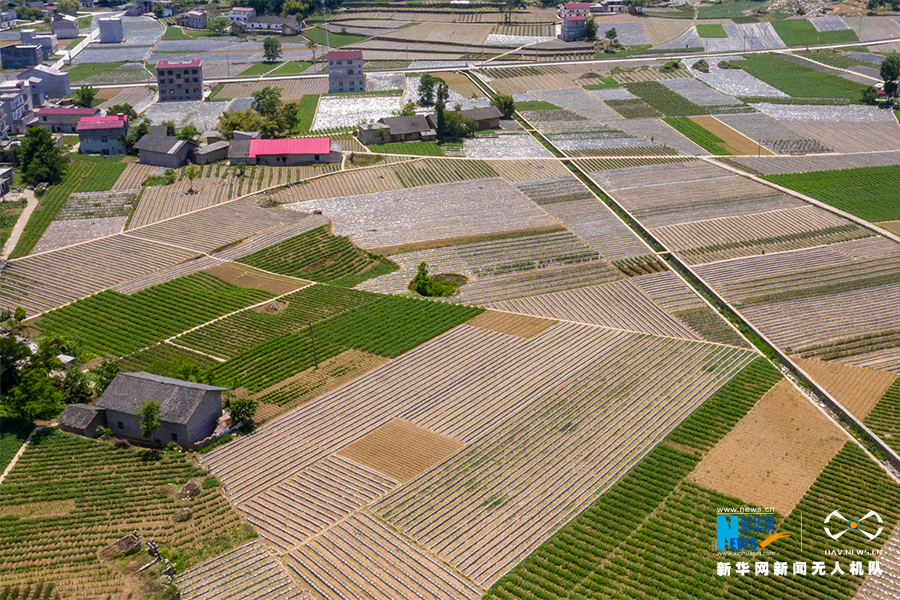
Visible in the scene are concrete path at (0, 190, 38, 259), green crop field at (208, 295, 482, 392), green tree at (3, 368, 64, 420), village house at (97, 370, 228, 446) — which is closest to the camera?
village house at (97, 370, 228, 446)

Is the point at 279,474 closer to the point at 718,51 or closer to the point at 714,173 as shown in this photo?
the point at 714,173

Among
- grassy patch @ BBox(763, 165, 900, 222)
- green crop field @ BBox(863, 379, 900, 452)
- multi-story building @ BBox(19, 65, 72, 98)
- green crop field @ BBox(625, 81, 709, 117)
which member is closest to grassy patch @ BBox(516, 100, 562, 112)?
green crop field @ BBox(625, 81, 709, 117)

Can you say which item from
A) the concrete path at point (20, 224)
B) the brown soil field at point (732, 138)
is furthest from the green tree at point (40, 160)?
the brown soil field at point (732, 138)

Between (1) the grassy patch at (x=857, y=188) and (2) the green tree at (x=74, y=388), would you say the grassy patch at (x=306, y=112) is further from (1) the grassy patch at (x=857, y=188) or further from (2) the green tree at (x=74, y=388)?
(2) the green tree at (x=74, y=388)

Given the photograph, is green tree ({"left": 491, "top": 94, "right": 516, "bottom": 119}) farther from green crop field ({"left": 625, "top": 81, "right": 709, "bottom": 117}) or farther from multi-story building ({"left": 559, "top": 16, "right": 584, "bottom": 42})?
multi-story building ({"left": 559, "top": 16, "right": 584, "bottom": 42})

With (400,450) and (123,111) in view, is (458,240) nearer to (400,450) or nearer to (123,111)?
(400,450)

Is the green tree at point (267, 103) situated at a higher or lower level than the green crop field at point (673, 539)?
higher

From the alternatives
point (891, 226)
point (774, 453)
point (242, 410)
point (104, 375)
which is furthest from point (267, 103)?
point (774, 453)
